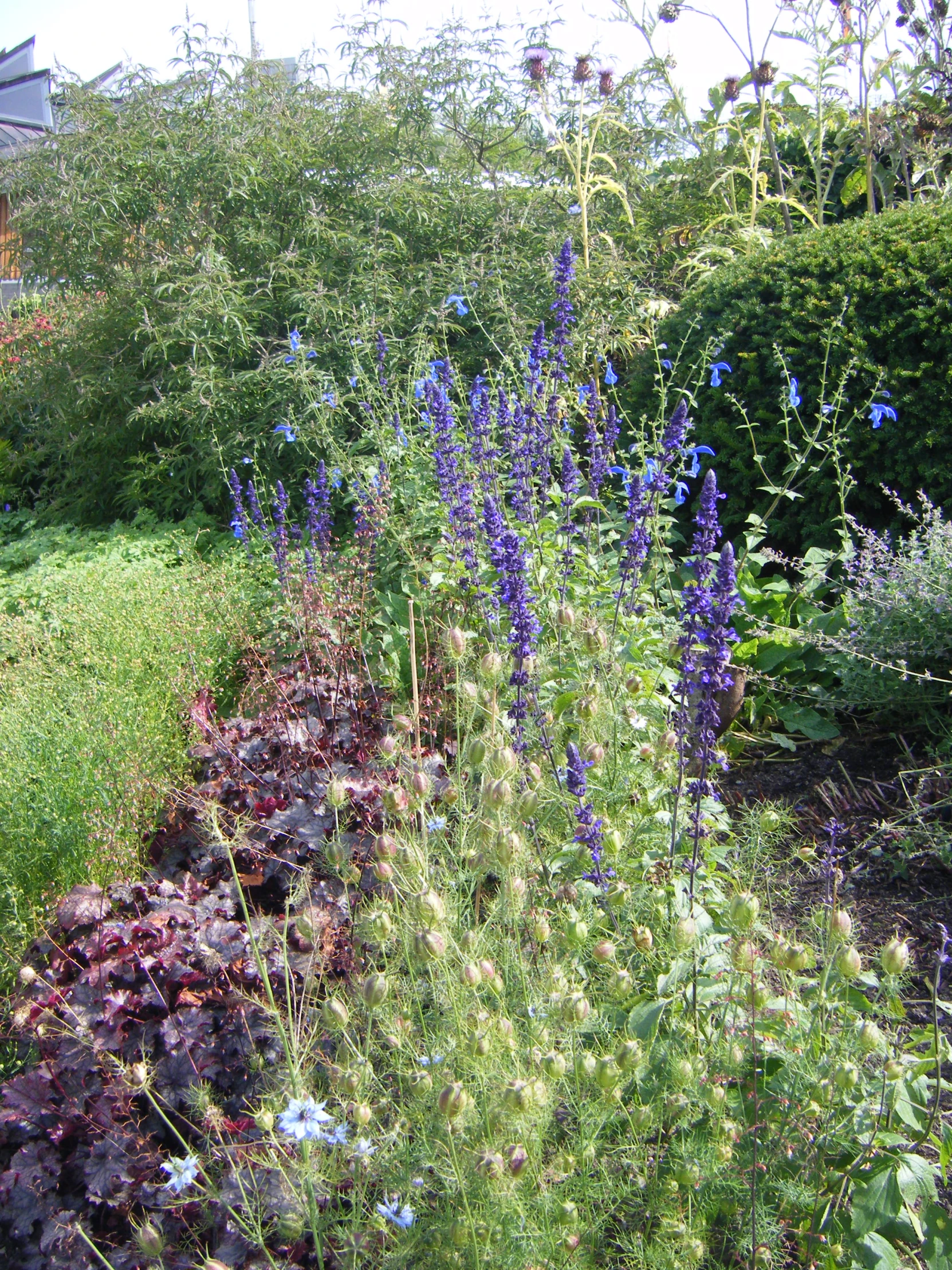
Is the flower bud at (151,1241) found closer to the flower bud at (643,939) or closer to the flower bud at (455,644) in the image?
the flower bud at (643,939)

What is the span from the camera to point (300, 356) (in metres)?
4.89

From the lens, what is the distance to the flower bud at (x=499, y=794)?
1.63 metres

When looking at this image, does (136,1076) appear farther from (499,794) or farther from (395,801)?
(499,794)

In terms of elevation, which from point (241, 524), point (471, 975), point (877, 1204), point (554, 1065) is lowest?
point (877, 1204)

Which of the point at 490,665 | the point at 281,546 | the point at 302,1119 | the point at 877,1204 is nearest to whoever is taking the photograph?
the point at 302,1119

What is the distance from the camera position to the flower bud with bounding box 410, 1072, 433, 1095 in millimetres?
1402

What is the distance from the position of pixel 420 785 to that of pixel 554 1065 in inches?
23.0

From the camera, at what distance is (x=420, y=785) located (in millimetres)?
1809

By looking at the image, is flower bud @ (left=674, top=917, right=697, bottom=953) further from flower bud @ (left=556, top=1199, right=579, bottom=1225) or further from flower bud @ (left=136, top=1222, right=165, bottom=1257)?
flower bud @ (left=136, top=1222, right=165, bottom=1257)

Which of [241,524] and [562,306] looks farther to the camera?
[241,524]

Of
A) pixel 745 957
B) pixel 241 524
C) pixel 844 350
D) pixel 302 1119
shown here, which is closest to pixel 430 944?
pixel 302 1119

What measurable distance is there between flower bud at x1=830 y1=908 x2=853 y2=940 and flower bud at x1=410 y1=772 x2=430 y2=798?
766 millimetres

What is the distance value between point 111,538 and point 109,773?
11.3ft

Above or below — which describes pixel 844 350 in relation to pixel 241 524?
above
